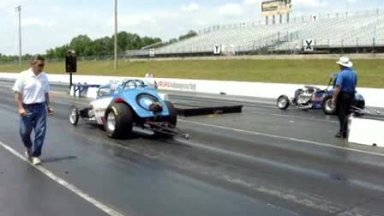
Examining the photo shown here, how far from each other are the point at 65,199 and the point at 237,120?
1097cm

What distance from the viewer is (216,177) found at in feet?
27.7

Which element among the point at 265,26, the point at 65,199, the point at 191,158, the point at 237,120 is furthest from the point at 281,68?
the point at 65,199

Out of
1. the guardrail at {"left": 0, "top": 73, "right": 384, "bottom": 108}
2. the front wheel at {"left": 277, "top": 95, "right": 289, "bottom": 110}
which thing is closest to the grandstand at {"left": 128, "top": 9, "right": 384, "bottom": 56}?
the guardrail at {"left": 0, "top": 73, "right": 384, "bottom": 108}

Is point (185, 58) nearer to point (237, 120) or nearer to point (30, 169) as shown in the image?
point (237, 120)

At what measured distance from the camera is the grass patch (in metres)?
44.6

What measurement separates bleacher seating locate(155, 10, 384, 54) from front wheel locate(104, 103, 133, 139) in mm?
44635

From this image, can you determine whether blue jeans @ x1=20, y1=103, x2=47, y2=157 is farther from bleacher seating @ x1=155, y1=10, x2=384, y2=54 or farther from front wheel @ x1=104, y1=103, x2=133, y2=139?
bleacher seating @ x1=155, y1=10, x2=384, y2=54

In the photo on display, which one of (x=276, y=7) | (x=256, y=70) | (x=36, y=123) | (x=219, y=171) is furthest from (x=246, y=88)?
(x=276, y=7)

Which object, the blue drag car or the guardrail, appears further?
the guardrail

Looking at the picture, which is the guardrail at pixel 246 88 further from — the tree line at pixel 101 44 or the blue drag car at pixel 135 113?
the tree line at pixel 101 44

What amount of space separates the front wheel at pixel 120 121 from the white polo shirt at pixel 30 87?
3015 millimetres

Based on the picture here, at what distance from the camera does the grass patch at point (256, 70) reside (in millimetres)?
44603

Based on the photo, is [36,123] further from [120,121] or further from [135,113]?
[135,113]

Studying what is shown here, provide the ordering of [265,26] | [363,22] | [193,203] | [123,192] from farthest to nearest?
[265,26], [363,22], [123,192], [193,203]
